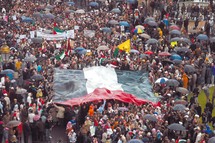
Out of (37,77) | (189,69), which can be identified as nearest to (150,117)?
(37,77)

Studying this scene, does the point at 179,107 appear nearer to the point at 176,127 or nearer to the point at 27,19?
the point at 176,127

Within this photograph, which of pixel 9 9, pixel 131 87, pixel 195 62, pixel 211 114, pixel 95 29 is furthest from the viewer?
pixel 9 9

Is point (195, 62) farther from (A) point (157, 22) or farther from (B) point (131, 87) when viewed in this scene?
(A) point (157, 22)

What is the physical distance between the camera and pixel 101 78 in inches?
1725

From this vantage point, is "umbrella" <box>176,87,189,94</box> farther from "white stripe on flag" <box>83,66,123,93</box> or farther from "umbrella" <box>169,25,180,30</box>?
"umbrella" <box>169,25,180,30</box>

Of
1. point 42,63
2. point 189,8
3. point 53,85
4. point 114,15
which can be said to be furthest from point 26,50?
point 189,8

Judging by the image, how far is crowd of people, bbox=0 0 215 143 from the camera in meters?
35.5

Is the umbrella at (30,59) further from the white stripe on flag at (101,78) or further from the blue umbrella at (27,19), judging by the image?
the blue umbrella at (27,19)

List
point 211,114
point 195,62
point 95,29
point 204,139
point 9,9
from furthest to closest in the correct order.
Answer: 1. point 9,9
2. point 95,29
3. point 195,62
4. point 211,114
5. point 204,139

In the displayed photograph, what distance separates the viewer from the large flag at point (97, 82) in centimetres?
4131

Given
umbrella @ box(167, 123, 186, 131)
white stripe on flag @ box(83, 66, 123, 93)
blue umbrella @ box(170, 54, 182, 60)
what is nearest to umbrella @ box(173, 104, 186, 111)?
umbrella @ box(167, 123, 186, 131)

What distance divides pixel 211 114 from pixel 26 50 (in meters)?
12.9

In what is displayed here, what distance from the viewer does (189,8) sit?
56.0 meters

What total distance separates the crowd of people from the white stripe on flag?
807 millimetres
